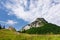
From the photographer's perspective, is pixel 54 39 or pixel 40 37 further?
pixel 40 37

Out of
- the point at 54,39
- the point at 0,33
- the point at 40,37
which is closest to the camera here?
the point at 54,39

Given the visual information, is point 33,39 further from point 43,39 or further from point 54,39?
point 54,39

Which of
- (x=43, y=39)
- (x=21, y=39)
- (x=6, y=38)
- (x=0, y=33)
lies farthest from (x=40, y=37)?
(x=0, y=33)

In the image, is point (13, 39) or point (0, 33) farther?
point (0, 33)

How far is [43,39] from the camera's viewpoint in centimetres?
3981

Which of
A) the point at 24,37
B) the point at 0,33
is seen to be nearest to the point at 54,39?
the point at 24,37

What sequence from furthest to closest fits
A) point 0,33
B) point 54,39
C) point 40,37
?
point 0,33 → point 40,37 → point 54,39

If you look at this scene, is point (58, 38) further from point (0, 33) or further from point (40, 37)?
point (0, 33)

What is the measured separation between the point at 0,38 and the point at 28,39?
6761 millimetres

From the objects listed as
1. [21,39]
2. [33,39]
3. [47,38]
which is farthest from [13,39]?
[47,38]

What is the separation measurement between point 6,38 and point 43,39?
884cm

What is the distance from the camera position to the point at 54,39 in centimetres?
3931

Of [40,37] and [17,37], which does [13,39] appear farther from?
[40,37]

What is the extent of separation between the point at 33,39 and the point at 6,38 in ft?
21.3
